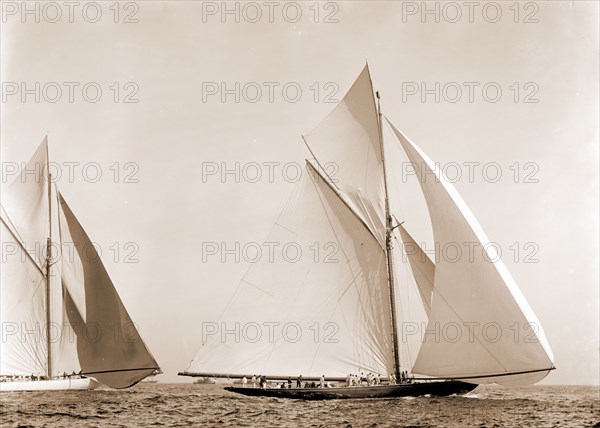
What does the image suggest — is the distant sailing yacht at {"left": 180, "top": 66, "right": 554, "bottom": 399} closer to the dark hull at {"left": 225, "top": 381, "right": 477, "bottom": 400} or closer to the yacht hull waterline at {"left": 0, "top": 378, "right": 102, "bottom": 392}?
the dark hull at {"left": 225, "top": 381, "right": 477, "bottom": 400}

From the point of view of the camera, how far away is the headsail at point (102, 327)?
172 ft

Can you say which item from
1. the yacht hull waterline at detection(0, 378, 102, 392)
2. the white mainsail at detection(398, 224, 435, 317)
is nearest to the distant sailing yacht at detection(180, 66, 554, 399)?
the white mainsail at detection(398, 224, 435, 317)

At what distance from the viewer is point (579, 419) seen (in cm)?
3759

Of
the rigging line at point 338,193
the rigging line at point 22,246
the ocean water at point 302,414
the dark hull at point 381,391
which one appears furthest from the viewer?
the rigging line at point 22,246

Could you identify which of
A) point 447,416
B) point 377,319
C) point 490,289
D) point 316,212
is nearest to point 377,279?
point 377,319

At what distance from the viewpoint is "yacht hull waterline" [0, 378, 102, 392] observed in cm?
5537

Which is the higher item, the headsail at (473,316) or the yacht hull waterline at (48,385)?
the headsail at (473,316)

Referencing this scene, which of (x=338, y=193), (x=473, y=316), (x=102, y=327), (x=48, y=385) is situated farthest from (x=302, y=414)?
(x=48, y=385)

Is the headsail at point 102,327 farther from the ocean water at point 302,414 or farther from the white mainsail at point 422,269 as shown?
the white mainsail at point 422,269

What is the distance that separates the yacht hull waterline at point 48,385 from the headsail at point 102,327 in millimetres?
4339

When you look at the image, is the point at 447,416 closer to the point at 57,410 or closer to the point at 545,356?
the point at 545,356

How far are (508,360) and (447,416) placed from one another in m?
4.96

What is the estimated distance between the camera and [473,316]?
36938 millimetres

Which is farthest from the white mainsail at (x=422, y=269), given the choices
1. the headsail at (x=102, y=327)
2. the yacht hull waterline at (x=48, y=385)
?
the yacht hull waterline at (x=48, y=385)
